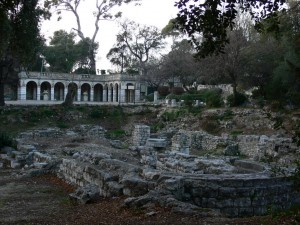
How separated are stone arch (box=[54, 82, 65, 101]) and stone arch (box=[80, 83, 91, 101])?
299cm

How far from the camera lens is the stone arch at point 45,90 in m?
63.4

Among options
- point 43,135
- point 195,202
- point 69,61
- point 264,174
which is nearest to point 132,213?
point 195,202

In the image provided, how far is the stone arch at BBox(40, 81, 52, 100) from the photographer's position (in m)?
63.4

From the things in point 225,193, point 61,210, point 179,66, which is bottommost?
point 61,210

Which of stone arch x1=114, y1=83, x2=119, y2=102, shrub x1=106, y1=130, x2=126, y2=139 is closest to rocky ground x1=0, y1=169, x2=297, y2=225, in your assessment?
shrub x1=106, y1=130, x2=126, y2=139

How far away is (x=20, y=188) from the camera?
1345 cm

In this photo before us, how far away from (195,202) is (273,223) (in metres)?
3.25

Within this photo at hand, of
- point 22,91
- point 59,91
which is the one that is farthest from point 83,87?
point 22,91

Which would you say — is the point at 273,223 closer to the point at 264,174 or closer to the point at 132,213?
the point at 132,213

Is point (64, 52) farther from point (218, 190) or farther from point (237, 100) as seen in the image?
point (218, 190)

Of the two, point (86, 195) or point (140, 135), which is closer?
point (86, 195)

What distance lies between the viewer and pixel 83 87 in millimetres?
69312

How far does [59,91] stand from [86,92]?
4184 mm

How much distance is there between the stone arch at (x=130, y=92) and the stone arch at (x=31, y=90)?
45.4ft
